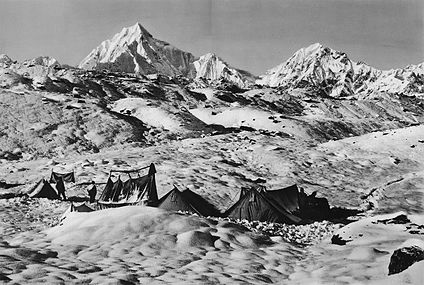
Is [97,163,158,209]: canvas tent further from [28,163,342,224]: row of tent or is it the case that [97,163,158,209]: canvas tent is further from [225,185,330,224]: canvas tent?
[225,185,330,224]: canvas tent

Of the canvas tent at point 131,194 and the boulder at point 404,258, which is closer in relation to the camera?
the boulder at point 404,258

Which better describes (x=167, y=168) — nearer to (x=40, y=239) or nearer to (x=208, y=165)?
(x=208, y=165)

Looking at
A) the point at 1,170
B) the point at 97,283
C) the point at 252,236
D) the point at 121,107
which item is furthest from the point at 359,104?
the point at 97,283

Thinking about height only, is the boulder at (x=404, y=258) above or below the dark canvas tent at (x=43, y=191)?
below

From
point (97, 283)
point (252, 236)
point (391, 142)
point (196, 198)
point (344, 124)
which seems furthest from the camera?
point (344, 124)

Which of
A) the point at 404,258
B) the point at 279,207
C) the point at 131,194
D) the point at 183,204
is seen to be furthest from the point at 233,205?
the point at 404,258

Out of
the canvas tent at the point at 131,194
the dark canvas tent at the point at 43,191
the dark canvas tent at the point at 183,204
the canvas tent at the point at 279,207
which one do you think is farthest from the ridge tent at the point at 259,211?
the dark canvas tent at the point at 43,191

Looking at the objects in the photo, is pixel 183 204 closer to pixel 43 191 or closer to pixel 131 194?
pixel 131 194

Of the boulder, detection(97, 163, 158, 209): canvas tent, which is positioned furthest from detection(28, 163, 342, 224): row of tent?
the boulder

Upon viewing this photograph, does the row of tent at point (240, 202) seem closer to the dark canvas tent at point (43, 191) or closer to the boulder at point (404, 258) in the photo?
the dark canvas tent at point (43, 191)
